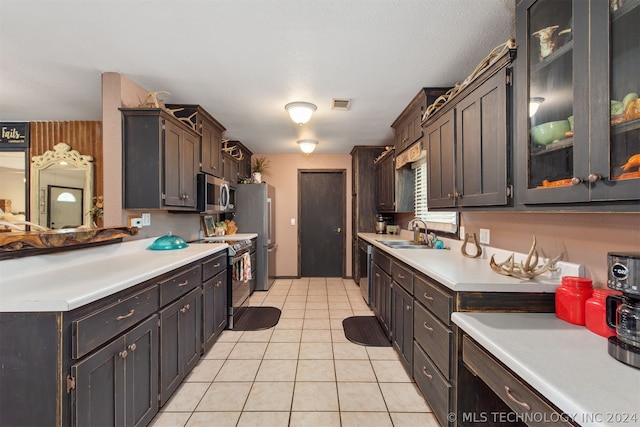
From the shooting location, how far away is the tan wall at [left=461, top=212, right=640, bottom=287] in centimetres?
124

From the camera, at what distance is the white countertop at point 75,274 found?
1176 mm

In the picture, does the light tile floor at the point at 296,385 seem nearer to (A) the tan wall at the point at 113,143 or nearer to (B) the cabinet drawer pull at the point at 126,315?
(B) the cabinet drawer pull at the point at 126,315

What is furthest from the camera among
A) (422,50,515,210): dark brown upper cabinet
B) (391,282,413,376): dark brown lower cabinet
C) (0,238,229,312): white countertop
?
(391,282,413,376): dark brown lower cabinet

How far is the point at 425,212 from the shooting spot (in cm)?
362

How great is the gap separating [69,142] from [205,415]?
3.61 meters

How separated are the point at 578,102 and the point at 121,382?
92.5 inches

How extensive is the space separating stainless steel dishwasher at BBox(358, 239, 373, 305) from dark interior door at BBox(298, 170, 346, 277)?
111cm

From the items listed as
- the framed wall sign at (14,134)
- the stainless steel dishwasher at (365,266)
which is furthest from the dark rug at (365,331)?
the framed wall sign at (14,134)

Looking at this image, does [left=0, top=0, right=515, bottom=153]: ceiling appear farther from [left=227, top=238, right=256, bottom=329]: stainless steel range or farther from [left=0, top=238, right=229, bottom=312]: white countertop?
[left=227, top=238, right=256, bottom=329]: stainless steel range

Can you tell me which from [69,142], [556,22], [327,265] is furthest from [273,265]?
[556,22]

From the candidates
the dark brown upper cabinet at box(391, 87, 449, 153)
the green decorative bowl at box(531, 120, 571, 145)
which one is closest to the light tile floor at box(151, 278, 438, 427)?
the green decorative bowl at box(531, 120, 571, 145)

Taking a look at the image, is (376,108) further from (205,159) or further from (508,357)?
(508,357)

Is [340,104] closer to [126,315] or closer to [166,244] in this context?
[166,244]

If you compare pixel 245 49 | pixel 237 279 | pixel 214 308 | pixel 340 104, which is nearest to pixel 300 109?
pixel 340 104
